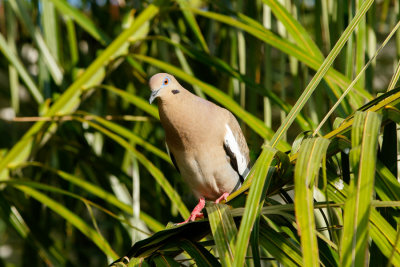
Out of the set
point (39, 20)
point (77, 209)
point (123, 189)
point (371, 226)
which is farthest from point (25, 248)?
point (371, 226)

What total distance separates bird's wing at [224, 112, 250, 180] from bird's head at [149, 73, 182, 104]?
301 millimetres

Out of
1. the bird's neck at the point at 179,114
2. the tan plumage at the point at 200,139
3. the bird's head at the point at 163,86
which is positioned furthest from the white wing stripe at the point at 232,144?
the bird's head at the point at 163,86

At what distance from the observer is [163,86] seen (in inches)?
86.7

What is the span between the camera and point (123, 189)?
→ 2504 mm

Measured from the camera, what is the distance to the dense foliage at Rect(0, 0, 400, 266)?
104cm

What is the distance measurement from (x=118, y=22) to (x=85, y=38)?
0.94 ft

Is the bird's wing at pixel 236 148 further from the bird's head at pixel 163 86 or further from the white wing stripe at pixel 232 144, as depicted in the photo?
the bird's head at pixel 163 86

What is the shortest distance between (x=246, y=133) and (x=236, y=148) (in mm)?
691

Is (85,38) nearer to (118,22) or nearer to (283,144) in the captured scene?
(118,22)

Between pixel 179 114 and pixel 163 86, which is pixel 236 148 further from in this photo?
pixel 163 86

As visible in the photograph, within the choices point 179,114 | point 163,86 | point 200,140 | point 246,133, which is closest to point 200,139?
point 200,140

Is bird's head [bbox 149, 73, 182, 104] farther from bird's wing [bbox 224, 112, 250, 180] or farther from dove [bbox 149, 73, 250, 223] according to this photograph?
bird's wing [bbox 224, 112, 250, 180]

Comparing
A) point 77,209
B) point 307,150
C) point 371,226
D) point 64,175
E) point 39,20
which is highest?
point 39,20

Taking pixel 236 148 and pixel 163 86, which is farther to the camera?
pixel 236 148
